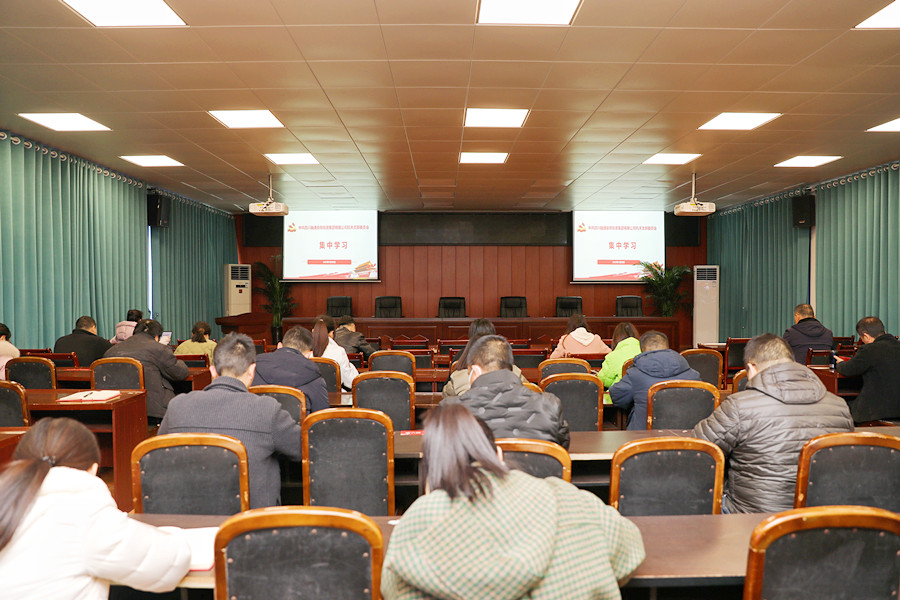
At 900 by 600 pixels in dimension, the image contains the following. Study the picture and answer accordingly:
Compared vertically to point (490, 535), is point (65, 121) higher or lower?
higher

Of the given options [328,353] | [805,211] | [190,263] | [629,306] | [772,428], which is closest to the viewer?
[772,428]

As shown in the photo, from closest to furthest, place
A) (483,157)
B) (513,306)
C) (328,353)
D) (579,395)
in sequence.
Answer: (579,395) → (328,353) → (483,157) → (513,306)

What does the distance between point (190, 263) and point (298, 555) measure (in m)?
11.3

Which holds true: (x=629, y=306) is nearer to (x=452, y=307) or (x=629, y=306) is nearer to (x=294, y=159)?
(x=452, y=307)

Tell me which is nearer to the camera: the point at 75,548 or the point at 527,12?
the point at 75,548

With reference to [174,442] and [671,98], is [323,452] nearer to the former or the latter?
[174,442]

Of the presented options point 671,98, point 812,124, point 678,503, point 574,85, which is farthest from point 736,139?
point 678,503

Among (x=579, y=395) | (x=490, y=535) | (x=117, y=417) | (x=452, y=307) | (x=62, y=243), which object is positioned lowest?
(x=117, y=417)

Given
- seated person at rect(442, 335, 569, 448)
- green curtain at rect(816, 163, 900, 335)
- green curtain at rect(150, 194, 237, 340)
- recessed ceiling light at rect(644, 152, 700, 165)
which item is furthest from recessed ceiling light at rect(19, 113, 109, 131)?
green curtain at rect(816, 163, 900, 335)

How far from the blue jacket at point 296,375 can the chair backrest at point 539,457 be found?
201 cm

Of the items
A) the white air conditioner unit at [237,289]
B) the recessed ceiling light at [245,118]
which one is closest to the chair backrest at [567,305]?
the white air conditioner unit at [237,289]

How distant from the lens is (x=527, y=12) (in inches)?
154

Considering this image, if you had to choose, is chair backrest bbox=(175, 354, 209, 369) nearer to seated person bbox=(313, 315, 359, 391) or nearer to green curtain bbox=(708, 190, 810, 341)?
seated person bbox=(313, 315, 359, 391)

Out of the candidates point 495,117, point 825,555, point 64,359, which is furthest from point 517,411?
point 64,359
